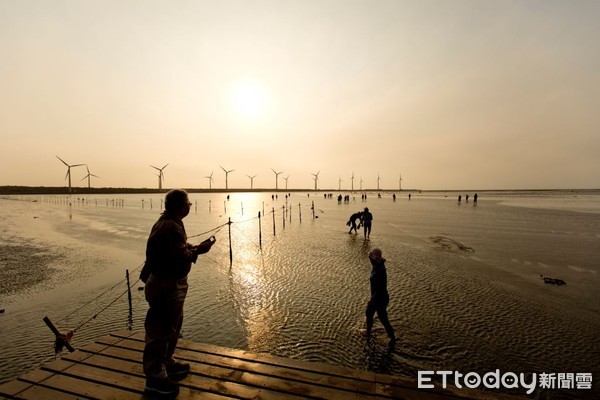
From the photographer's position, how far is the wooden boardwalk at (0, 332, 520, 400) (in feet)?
14.0

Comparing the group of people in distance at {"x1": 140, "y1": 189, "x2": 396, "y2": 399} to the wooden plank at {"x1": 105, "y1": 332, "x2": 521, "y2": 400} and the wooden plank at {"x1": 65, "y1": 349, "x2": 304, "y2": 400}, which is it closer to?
the wooden plank at {"x1": 65, "y1": 349, "x2": 304, "y2": 400}

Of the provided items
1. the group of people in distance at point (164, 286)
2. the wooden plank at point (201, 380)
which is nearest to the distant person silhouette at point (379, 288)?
the wooden plank at point (201, 380)

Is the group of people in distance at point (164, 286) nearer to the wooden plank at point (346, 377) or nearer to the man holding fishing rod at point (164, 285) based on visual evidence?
the man holding fishing rod at point (164, 285)

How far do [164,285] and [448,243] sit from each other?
70.7 ft

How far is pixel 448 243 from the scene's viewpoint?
21.4 meters

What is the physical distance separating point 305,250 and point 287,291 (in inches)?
303

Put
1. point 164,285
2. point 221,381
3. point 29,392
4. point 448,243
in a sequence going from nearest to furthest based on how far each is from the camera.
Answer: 1. point 164,285
2. point 29,392
3. point 221,381
4. point 448,243

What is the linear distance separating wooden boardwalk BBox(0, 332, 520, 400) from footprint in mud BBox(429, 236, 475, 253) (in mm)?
17232

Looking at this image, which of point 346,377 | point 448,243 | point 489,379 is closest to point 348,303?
point 489,379

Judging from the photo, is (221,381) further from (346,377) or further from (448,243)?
(448,243)

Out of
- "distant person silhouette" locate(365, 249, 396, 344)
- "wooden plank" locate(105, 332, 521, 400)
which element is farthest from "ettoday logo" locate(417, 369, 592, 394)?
"wooden plank" locate(105, 332, 521, 400)

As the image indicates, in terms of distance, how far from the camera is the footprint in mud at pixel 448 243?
64.6 feet

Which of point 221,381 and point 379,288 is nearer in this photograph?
point 221,381

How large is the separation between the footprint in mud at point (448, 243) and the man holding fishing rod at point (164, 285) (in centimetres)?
1931
